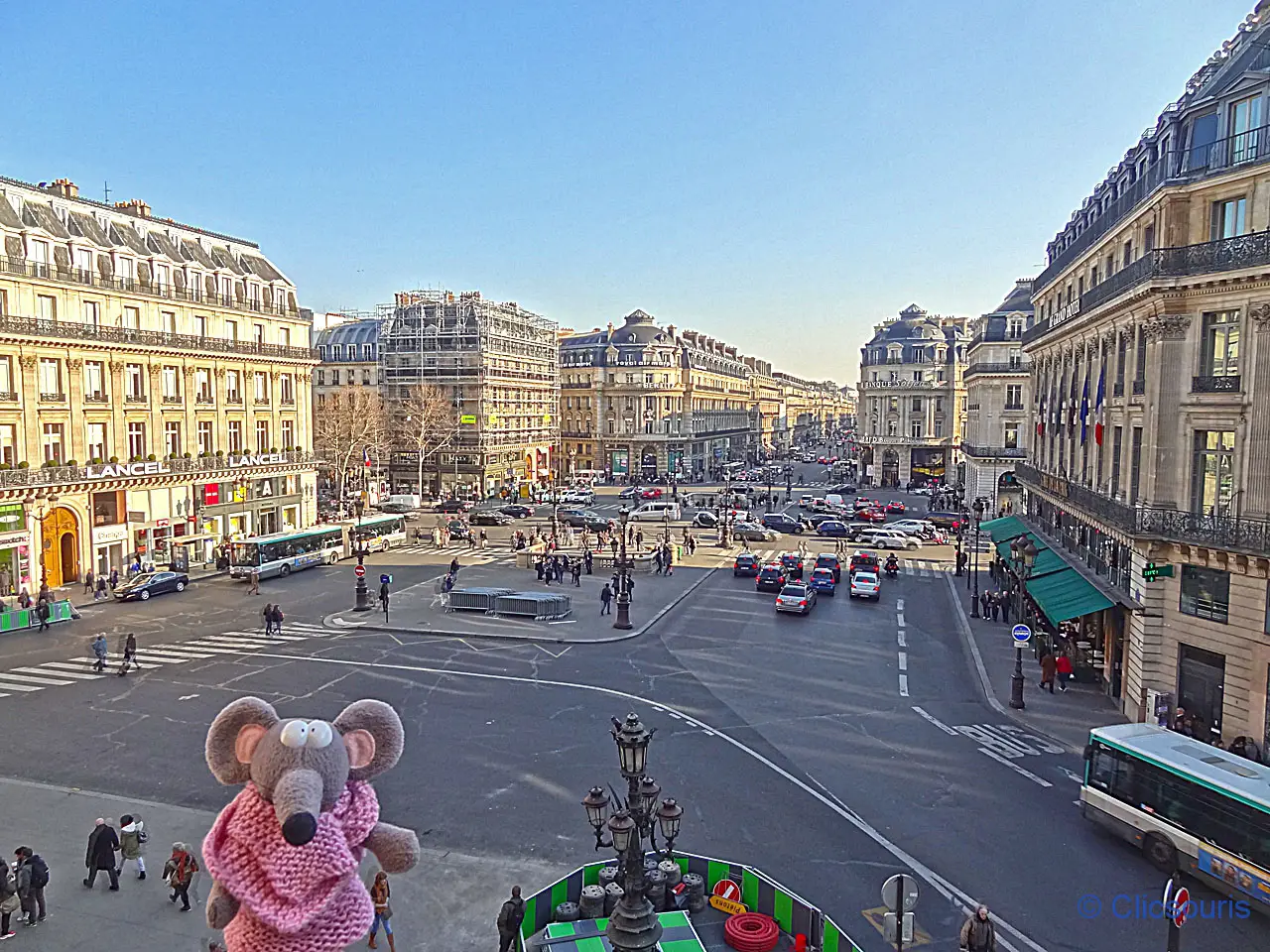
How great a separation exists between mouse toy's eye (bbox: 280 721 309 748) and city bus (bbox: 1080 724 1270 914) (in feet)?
45.6

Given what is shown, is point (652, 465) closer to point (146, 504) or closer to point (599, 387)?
point (599, 387)

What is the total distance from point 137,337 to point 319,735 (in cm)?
4351

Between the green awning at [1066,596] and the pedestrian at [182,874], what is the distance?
2175 cm

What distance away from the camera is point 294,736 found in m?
5.96

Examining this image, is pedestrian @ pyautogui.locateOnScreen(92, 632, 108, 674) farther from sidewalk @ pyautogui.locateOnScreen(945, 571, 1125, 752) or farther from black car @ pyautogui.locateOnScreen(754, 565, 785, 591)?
black car @ pyautogui.locateOnScreen(754, 565, 785, 591)

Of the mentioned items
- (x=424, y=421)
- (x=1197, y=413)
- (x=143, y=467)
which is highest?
(x=1197, y=413)

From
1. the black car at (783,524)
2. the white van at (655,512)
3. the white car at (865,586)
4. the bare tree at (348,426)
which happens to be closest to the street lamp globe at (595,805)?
the white car at (865,586)

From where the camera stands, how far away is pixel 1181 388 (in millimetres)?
21797

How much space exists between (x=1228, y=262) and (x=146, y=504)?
44256 mm

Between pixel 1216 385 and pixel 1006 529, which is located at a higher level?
pixel 1216 385

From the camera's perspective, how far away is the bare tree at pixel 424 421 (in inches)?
2844

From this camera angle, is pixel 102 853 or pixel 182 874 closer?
pixel 182 874

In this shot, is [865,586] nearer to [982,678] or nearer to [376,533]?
[982,678]

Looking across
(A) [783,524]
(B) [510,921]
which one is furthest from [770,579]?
(B) [510,921]
